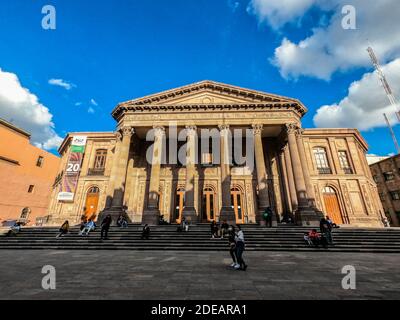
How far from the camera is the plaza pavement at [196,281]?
393 centimetres

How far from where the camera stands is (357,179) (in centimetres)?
2050

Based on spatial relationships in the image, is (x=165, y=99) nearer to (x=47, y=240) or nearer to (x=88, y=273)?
(x=47, y=240)

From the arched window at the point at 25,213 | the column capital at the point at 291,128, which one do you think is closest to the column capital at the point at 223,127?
the column capital at the point at 291,128

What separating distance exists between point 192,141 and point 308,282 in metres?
13.6

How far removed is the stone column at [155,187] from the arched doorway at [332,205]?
16.5 meters

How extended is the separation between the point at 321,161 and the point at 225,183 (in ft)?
42.1

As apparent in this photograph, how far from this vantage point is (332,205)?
2020cm

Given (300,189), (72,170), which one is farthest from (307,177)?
(72,170)

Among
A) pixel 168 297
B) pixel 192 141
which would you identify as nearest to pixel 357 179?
pixel 192 141

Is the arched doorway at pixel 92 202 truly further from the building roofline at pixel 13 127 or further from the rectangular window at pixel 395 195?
the rectangular window at pixel 395 195

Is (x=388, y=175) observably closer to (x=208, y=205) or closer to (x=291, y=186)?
(x=291, y=186)

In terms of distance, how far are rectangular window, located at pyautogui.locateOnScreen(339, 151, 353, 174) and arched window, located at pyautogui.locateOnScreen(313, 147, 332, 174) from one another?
1.48m

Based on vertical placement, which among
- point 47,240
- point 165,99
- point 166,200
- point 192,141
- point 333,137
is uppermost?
point 165,99
